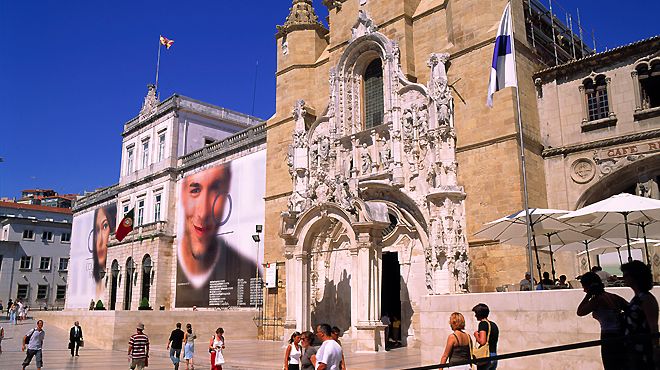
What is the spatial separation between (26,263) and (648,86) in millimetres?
64682

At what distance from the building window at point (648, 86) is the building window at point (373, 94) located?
9.39 metres

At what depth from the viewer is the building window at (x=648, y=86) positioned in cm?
1762

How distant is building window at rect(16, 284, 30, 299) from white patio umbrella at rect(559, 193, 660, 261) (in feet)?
210

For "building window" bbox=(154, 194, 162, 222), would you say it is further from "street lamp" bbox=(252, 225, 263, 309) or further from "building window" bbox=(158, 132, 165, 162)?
"street lamp" bbox=(252, 225, 263, 309)

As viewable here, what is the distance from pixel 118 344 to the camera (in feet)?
75.1

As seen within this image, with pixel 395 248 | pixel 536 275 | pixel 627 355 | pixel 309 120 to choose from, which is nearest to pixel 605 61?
pixel 536 275

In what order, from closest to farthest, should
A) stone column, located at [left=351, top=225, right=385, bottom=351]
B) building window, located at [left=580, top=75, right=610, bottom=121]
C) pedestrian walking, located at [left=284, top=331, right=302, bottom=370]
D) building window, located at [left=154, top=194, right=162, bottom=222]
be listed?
pedestrian walking, located at [left=284, top=331, right=302, bottom=370]
stone column, located at [left=351, top=225, right=385, bottom=351]
building window, located at [left=580, top=75, right=610, bottom=121]
building window, located at [left=154, top=194, right=162, bottom=222]

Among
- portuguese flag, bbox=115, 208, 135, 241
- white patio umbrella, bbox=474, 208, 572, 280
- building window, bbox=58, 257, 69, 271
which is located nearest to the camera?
white patio umbrella, bbox=474, 208, 572, 280

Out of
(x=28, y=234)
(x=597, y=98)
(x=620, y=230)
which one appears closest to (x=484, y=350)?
(x=620, y=230)

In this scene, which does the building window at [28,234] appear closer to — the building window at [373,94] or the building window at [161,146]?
the building window at [161,146]

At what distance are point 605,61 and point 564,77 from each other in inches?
54.5

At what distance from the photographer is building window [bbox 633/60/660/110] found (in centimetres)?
1762

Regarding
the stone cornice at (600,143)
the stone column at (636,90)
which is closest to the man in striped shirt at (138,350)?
the stone cornice at (600,143)

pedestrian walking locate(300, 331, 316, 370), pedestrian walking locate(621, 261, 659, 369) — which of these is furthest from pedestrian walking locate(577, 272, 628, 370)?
pedestrian walking locate(300, 331, 316, 370)
